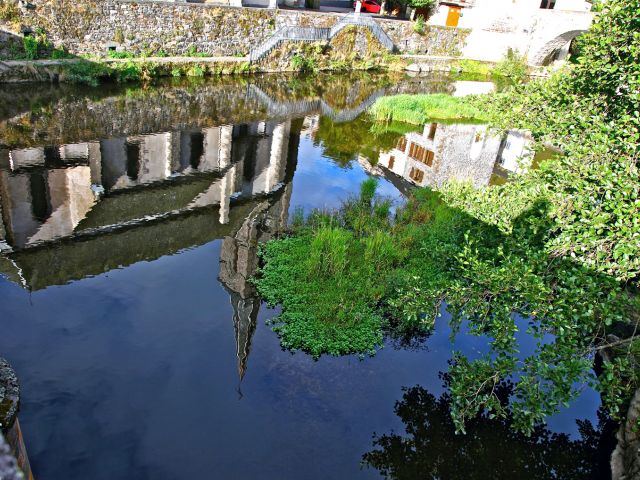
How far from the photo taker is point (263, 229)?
16.3m

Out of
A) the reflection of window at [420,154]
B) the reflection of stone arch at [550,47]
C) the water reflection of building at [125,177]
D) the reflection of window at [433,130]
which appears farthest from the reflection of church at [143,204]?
the reflection of stone arch at [550,47]

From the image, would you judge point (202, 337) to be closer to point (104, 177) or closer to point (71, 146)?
point (104, 177)

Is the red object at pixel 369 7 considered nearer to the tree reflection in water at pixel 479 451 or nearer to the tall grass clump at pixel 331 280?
the tall grass clump at pixel 331 280

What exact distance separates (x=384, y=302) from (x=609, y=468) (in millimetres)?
Answer: 5789

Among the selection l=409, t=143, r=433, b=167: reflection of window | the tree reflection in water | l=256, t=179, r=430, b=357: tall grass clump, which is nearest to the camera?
the tree reflection in water

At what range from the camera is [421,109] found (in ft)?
101

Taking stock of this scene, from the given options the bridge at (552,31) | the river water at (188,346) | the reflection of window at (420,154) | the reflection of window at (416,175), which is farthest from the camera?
the bridge at (552,31)

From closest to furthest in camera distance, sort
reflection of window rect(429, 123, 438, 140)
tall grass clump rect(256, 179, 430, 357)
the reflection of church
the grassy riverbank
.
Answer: the grassy riverbank
tall grass clump rect(256, 179, 430, 357)
the reflection of church
reflection of window rect(429, 123, 438, 140)

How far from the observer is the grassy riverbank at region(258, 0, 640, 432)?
850 cm

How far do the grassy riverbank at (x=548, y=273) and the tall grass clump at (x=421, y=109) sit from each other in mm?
17224

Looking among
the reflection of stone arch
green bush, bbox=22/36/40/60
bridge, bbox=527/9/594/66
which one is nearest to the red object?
bridge, bbox=527/9/594/66

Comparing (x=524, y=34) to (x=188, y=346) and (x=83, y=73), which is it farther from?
(x=188, y=346)

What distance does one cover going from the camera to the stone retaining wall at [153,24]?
27.9 m

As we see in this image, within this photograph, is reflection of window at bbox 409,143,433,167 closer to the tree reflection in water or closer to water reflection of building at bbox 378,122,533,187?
water reflection of building at bbox 378,122,533,187
